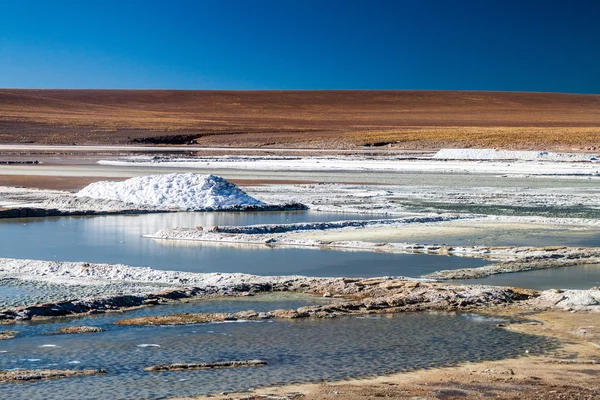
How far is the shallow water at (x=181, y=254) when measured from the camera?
9.80 meters

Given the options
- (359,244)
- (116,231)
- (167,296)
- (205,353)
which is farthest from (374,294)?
(116,231)

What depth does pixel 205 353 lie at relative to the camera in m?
6.23

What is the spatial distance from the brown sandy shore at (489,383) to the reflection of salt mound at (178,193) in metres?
10.7

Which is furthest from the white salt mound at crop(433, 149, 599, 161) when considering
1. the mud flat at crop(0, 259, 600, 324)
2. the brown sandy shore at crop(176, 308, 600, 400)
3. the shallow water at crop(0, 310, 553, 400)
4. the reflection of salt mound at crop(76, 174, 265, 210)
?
the brown sandy shore at crop(176, 308, 600, 400)

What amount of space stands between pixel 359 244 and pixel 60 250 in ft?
11.5

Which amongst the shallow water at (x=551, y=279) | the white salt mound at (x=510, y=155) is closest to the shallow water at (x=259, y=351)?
the shallow water at (x=551, y=279)

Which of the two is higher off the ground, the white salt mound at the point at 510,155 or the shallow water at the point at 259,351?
the white salt mound at the point at 510,155

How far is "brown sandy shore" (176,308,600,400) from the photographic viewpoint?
518 cm

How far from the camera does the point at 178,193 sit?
16922mm

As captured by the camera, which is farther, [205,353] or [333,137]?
[333,137]

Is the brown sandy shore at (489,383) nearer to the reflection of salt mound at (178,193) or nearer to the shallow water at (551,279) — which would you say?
the shallow water at (551,279)

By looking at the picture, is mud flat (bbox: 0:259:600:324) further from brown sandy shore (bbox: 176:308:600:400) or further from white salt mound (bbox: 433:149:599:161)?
white salt mound (bbox: 433:149:599:161)

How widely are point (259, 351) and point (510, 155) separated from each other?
101ft

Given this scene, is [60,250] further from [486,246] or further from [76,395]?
[76,395]
